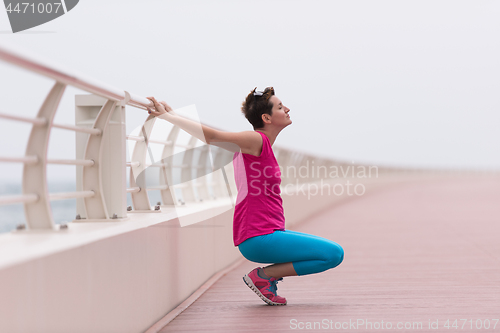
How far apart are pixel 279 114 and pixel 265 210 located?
623 millimetres

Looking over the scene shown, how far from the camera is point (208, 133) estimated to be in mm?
3680

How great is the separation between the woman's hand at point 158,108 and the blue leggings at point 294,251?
953 mm

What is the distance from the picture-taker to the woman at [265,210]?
3.87 meters

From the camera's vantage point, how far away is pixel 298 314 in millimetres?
3803

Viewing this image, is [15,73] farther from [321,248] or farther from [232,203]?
[232,203]

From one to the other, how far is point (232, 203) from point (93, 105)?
3.19 m

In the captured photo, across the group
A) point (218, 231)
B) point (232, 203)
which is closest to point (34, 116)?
point (218, 231)

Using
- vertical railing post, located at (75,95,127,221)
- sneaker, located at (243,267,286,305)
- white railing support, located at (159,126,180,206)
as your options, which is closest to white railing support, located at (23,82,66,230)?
vertical railing post, located at (75,95,127,221)

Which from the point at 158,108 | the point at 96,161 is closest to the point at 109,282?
the point at 96,161

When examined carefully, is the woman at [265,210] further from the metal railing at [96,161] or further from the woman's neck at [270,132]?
the metal railing at [96,161]

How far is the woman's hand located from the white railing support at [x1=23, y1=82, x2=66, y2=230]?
1218mm
